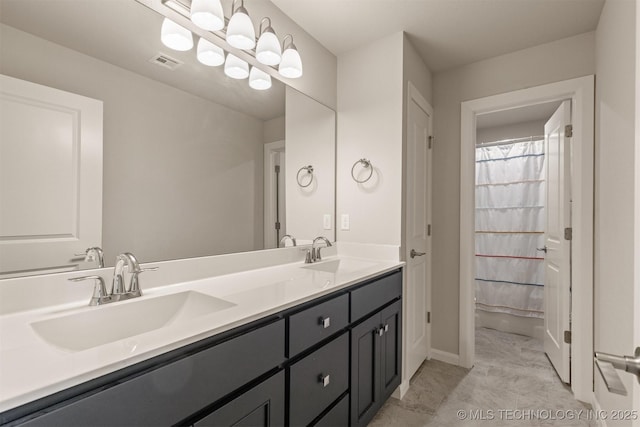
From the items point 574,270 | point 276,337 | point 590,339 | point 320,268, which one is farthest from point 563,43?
point 276,337

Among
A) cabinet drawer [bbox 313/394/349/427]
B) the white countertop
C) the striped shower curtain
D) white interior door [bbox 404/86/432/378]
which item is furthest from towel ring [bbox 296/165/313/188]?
the striped shower curtain

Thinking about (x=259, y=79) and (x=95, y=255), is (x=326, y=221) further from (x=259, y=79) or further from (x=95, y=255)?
(x=95, y=255)

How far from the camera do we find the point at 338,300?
53.5 inches

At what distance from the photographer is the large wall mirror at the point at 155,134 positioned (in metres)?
0.98

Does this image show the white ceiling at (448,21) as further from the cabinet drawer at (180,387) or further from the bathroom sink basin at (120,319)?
the cabinet drawer at (180,387)

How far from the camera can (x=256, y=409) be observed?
95 centimetres

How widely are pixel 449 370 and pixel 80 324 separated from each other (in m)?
2.45

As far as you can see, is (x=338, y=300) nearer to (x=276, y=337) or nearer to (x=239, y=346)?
(x=276, y=337)

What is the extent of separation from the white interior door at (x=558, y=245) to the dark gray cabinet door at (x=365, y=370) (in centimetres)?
150

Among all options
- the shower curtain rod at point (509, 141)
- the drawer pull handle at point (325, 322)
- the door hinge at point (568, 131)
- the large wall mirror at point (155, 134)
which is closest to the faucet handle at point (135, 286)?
the large wall mirror at point (155, 134)

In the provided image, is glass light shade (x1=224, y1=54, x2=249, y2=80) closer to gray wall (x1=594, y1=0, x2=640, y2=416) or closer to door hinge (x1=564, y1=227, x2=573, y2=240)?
gray wall (x1=594, y1=0, x2=640, y2=416)

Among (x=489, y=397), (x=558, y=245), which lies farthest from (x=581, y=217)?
(x=489, y=397)

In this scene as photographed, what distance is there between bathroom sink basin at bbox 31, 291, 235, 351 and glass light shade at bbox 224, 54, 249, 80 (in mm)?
1132

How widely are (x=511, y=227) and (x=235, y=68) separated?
3.11 m
